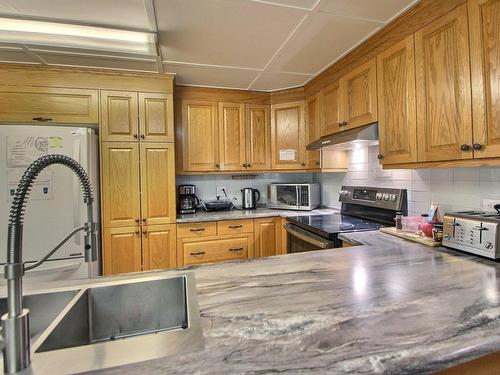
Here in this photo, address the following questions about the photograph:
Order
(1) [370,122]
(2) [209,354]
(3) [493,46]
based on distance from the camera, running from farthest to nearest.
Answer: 1. (1) [370,122]
2. (3) [493,46]
3. (2) [209,354]

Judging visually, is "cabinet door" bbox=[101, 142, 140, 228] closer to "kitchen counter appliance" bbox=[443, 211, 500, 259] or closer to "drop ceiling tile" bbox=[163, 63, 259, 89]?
"drop ceiling tile" bbox=[163, 63, 259, 89]

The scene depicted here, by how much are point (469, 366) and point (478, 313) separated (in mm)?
137

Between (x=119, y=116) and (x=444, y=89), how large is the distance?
2.31 m

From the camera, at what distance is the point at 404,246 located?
4.86ft

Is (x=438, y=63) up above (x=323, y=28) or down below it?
below

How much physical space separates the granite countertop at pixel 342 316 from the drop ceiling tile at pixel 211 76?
1.83m

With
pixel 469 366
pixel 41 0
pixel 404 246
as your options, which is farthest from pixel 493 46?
pixel 41 0

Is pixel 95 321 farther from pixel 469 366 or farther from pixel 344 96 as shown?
pixel 344 96

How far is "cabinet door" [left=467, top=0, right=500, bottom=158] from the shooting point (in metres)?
1.19

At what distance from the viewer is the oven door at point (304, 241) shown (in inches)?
74.3

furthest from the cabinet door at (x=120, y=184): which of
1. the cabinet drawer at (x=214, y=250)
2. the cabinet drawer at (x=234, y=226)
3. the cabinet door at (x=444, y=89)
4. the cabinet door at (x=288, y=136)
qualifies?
the cabinet door at (x=444, y=89)

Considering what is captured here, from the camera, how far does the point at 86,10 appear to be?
1536 mm

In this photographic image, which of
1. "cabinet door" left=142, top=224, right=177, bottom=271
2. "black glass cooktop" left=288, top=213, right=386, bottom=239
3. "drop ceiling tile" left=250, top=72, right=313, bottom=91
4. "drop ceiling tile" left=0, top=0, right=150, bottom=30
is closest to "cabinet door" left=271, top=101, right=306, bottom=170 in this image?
"drop ceiling tile" left=250, top=72, right=313, bottom=91

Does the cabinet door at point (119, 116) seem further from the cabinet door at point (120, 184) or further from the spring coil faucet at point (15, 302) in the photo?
the spring coil faucet at point (15, 302)
